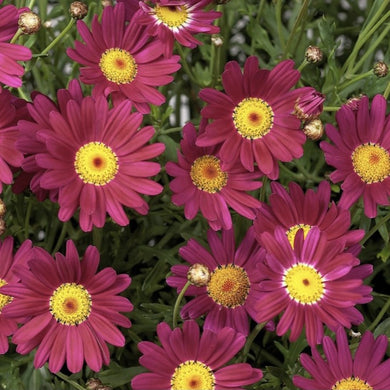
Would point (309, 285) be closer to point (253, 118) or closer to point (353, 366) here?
point (353, 366)

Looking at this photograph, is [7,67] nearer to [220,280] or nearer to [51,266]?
[51,266]

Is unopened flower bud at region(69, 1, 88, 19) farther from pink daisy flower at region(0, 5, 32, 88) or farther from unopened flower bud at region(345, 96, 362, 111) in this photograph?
unopened flower bud at region(345, 96, 362, 111)

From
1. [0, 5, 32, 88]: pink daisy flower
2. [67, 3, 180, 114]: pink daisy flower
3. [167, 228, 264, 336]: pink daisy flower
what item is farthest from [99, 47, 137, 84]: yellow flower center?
[167, 228, 264, 336]: pink daisy flower

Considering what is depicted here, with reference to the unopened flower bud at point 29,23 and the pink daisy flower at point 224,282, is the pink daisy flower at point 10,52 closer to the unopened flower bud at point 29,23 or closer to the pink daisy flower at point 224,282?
the unopened flower bud at point 29,23

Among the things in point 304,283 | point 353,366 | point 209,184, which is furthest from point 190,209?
point 353,366

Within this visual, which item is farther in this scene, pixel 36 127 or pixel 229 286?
pixel 229 286
